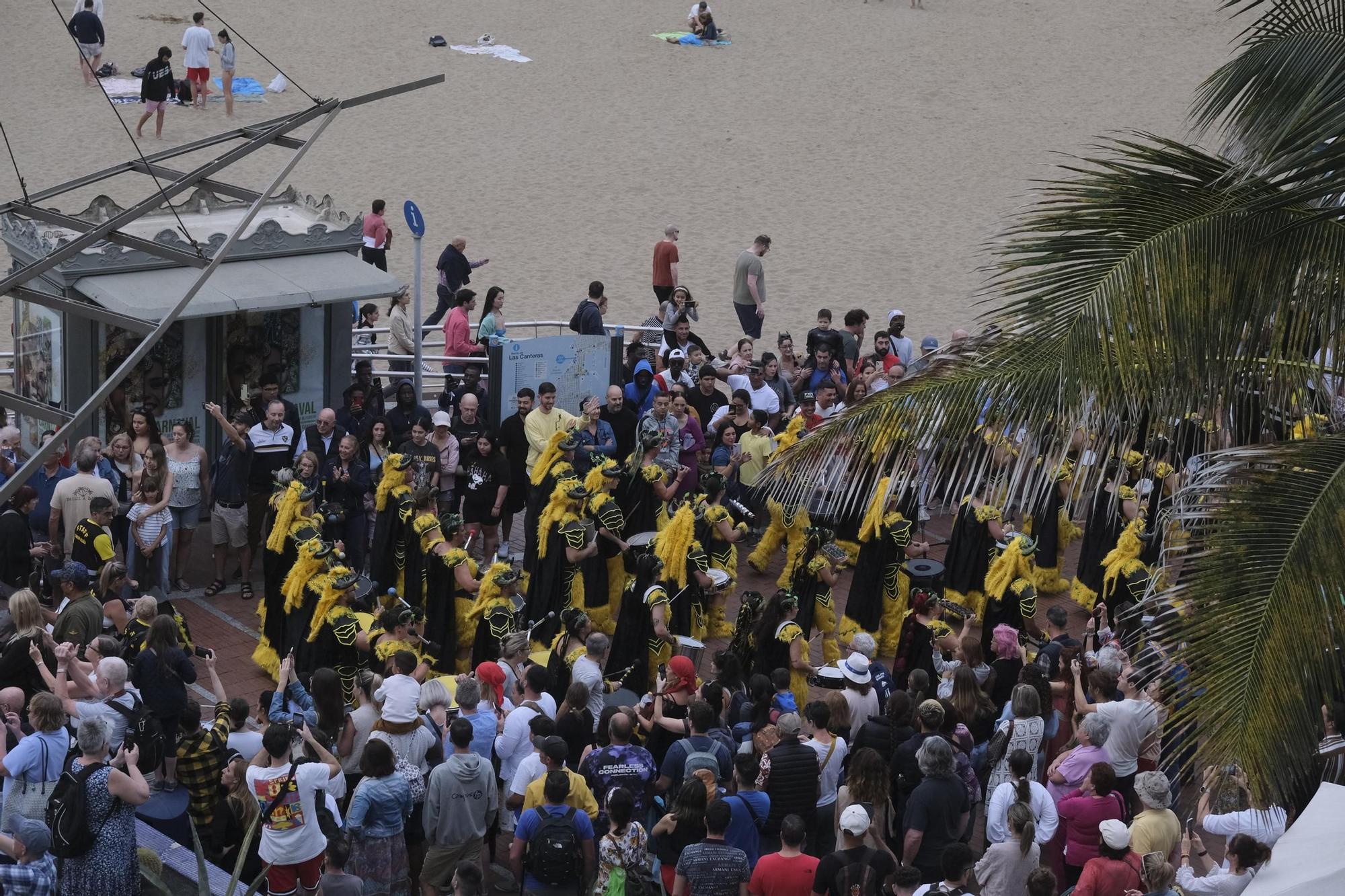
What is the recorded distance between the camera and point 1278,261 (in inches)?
283

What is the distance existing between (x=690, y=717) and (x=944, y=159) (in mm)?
20373

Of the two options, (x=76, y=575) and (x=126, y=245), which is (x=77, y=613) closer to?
(x=76, y=575)

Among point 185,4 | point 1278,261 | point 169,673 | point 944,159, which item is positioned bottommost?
point 169,673

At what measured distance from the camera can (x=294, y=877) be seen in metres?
8.20

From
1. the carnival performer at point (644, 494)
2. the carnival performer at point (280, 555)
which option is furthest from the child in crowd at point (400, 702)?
the carnival performer at point (644, 494)

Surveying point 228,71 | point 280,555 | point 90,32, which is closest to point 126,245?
point 280,555

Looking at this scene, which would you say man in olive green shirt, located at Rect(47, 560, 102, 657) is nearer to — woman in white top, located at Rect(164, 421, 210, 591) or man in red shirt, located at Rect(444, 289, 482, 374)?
woman in white top, located at Rect(164, 421, 210, 591)

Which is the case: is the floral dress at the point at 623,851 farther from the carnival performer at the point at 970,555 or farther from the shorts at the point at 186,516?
the shorts at the point at 186,516

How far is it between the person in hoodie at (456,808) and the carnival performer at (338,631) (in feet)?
6.30

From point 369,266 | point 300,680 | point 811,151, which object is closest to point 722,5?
point 811,151

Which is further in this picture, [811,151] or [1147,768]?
[811,151]

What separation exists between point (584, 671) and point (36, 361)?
21.2 feet

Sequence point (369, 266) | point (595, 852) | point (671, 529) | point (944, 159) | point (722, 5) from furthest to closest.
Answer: point (722, 5) → point (944, 159) → point (369, 266) → point (671, 529) → point (595, 852)

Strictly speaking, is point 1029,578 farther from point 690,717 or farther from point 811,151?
point 811,151
